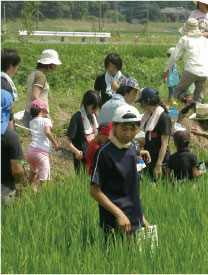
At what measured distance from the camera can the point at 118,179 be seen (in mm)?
3887

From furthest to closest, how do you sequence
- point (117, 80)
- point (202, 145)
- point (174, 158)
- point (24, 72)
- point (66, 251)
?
point (24, 72) → point (202, 145) → point (117, 80) → point (174, 158) → point (66, 251)

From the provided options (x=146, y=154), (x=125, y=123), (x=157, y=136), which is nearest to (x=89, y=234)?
(x=125, y=123)

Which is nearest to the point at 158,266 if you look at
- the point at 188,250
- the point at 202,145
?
the point at 188,250

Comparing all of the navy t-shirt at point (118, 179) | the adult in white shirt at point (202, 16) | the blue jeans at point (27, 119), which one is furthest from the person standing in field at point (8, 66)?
the adult in white shirt at point (202, 16)

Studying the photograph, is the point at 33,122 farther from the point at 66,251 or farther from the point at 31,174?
the point at 66,251

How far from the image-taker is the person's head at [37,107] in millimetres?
6262

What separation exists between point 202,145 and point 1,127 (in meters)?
5.15

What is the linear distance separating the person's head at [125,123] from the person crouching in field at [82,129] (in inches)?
85.9

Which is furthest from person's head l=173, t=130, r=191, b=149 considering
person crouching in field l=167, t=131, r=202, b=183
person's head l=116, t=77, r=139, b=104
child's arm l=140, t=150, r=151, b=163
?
person's head l=116, t=77, r=139, b=104

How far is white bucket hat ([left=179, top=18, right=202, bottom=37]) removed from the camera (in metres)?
8.77

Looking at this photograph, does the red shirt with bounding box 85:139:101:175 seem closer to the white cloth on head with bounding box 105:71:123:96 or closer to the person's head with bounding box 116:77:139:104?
the person's head with bounding box 116:77:139:104

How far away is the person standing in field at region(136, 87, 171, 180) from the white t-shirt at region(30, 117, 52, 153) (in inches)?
40.7

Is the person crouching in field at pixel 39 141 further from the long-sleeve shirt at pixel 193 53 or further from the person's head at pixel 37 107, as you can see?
the long-sleeve shirt at pixel 193 53

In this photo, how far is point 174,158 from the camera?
5.88 meters
